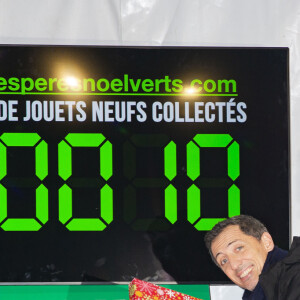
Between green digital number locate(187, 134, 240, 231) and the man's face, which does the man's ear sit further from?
green digital number locate(187, 134, 240, 231)

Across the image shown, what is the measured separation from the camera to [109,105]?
6.30ft

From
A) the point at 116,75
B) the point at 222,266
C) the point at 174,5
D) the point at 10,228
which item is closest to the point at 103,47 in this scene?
the point at 116,75

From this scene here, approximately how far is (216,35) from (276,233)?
0.75 meters

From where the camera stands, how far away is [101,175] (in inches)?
75.3

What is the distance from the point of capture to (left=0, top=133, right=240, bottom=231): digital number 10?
1908 mm

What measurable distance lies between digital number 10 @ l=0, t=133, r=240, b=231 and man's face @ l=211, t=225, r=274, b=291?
7 centimetres

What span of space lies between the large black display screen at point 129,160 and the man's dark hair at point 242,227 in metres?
0.04

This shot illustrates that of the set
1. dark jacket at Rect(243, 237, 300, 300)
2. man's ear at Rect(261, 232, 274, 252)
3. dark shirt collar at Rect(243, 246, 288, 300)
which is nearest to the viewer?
dark jacket at Rect(243, 237, 300, 300)

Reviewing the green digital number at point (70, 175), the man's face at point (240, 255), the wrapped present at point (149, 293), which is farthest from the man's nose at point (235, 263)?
the green digital number at point (70, 175)

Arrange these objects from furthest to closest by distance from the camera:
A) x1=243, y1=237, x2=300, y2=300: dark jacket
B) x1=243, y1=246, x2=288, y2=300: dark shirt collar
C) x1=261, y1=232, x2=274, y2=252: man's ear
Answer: x1=261, y1=232, x2=274, y2=252: man's ear
x1=243, y1=246, x2=288, y2=300: dark shirt collar
x1=243, y1=237, x2=300, y2=300: dark jacket

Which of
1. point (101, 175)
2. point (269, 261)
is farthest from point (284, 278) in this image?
point (101, 175)

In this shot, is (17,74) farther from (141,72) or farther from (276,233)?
(276,233)

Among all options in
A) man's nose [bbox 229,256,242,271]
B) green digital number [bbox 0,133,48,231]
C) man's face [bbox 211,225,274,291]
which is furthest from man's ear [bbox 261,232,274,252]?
green digital number [bbox 0,133,48,231]

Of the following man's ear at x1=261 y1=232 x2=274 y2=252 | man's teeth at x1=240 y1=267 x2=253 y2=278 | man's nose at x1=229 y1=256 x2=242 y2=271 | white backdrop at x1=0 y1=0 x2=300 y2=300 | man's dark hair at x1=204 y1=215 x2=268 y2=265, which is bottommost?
man's teeth at x1=240 y1=267 x2=253 y2=278
